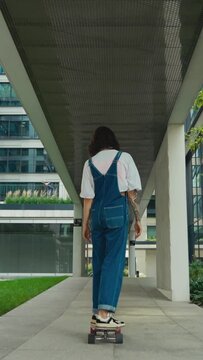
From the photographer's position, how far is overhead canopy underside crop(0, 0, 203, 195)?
5766 millimetres

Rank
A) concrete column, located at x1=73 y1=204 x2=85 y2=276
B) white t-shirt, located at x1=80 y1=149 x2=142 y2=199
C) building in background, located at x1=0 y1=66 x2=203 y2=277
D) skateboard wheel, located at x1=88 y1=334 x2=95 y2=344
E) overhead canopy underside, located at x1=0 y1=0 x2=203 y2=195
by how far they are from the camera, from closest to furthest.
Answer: skateboard wheel, located at x1=88 y1=334 x2=95 y2=344, white t-shirt, located at x1=80 y1=149 x2=142 y2=199, overhead canopy underside, located at x1=0 y1=0 x2=203 y2=195, concrete column, located at x1=73 y1=204 x2=85 y2=276, building in background, located at x1=0 y1=66 x2=203 y2=277

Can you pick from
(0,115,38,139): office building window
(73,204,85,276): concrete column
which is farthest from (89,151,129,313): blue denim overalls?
(0,115,38,139): office building window

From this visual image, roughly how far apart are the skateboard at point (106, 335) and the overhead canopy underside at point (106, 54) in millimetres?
3637

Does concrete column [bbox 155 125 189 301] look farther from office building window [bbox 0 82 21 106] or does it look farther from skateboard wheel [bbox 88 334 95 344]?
office building window [bbox 0 82 21 106]

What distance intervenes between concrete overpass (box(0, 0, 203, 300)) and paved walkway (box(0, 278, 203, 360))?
294 cm

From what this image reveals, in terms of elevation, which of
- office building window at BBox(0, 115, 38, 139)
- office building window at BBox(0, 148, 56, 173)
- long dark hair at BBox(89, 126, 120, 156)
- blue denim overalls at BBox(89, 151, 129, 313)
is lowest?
blue denim overalls at BBox(89, 151, 129, 313)

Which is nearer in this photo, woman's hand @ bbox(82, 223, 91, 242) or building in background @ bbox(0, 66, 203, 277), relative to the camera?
woman's hand @ bbox(82, 223, 91, 242)

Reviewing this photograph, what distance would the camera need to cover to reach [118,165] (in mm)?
4355

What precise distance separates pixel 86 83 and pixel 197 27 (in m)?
2.36

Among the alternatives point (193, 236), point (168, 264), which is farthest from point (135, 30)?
point (193, 236)

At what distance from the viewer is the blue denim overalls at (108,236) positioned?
412 cm

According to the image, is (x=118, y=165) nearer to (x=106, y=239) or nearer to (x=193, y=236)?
(x=106, y=239)

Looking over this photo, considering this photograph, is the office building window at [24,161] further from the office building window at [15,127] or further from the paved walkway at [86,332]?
the paved walkway at [86,332]

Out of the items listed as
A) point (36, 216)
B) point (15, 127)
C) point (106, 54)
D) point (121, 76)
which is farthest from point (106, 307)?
point (15, 127)
